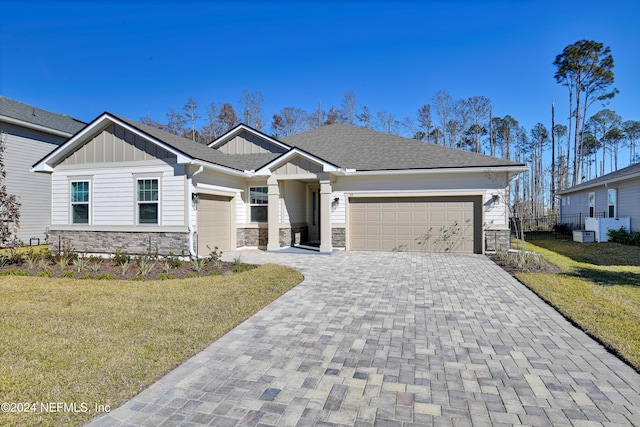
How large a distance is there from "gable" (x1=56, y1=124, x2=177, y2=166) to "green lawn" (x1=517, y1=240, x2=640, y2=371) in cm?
1062

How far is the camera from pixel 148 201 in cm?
1088

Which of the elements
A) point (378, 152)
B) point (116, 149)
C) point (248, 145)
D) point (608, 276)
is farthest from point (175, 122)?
point (608, 276)

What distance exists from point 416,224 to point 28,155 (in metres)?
16.6

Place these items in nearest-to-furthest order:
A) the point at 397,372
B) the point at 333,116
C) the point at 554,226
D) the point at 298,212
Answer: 1. the point at 397,372
2. the point at 298,212
3. the point at 554,226
4. the point at 333,116

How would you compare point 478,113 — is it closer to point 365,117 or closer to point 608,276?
point 365,117

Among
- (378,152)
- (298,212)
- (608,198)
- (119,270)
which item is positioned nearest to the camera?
(119,270)

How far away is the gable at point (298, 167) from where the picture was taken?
1218cm

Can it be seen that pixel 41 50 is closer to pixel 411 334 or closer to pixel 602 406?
pixel 411 334

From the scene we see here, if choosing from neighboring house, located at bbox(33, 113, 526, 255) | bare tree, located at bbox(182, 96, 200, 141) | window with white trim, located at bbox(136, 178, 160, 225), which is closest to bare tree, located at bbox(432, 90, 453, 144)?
neighboring house, located at bbox(33, 113, 526, 255)

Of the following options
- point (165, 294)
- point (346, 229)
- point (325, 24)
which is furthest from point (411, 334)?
point (325, 24)

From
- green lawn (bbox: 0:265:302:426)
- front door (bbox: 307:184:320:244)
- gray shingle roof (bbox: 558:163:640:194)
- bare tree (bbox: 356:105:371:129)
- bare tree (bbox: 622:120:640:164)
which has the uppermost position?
bare tree (bbox: 356:105:371:129)

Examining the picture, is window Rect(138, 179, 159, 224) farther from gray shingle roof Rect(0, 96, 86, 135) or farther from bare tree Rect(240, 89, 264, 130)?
bare tree Rect(240, 89, 264, 130)

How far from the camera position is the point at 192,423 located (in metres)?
2.55

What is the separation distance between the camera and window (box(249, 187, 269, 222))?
1380cm
